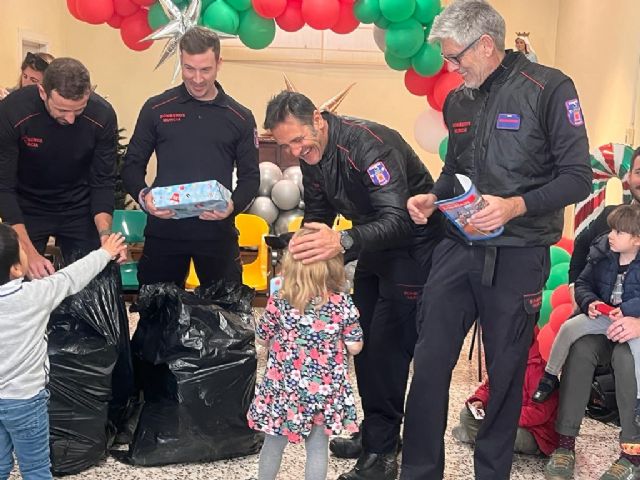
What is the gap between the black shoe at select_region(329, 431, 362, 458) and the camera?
288 cm

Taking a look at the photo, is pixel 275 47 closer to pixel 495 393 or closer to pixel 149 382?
pixel 149 382

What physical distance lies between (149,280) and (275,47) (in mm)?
5182

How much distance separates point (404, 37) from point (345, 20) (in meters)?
0.47

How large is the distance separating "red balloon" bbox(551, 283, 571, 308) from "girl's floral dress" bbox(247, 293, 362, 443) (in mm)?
1615

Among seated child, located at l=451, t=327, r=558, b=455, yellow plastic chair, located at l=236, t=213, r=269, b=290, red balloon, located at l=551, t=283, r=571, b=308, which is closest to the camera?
seated child, located at l=451, t=327, r=558, b=455

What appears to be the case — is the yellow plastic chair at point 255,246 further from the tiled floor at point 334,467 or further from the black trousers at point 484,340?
the black trousers at point 484,340

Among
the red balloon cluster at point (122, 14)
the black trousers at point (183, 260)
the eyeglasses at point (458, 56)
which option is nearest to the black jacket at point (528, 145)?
the eyeglasses at point (458, 56)

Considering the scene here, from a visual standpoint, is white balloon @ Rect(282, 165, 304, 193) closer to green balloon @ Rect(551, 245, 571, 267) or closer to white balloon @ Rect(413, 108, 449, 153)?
white balloon @ Rect(413, 108, 449, 153)

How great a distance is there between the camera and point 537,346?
3117 mm

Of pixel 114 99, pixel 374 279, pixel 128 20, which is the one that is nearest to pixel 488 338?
pixel 374 279

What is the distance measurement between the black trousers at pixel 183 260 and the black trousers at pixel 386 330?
0.60 meters

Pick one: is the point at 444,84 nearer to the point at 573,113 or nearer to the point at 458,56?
the point at 458,56

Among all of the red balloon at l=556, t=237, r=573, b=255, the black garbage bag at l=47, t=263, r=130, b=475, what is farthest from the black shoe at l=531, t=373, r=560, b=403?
the red balloon at l=556, t=237, r=573, b=255

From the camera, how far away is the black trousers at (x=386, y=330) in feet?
8.38
